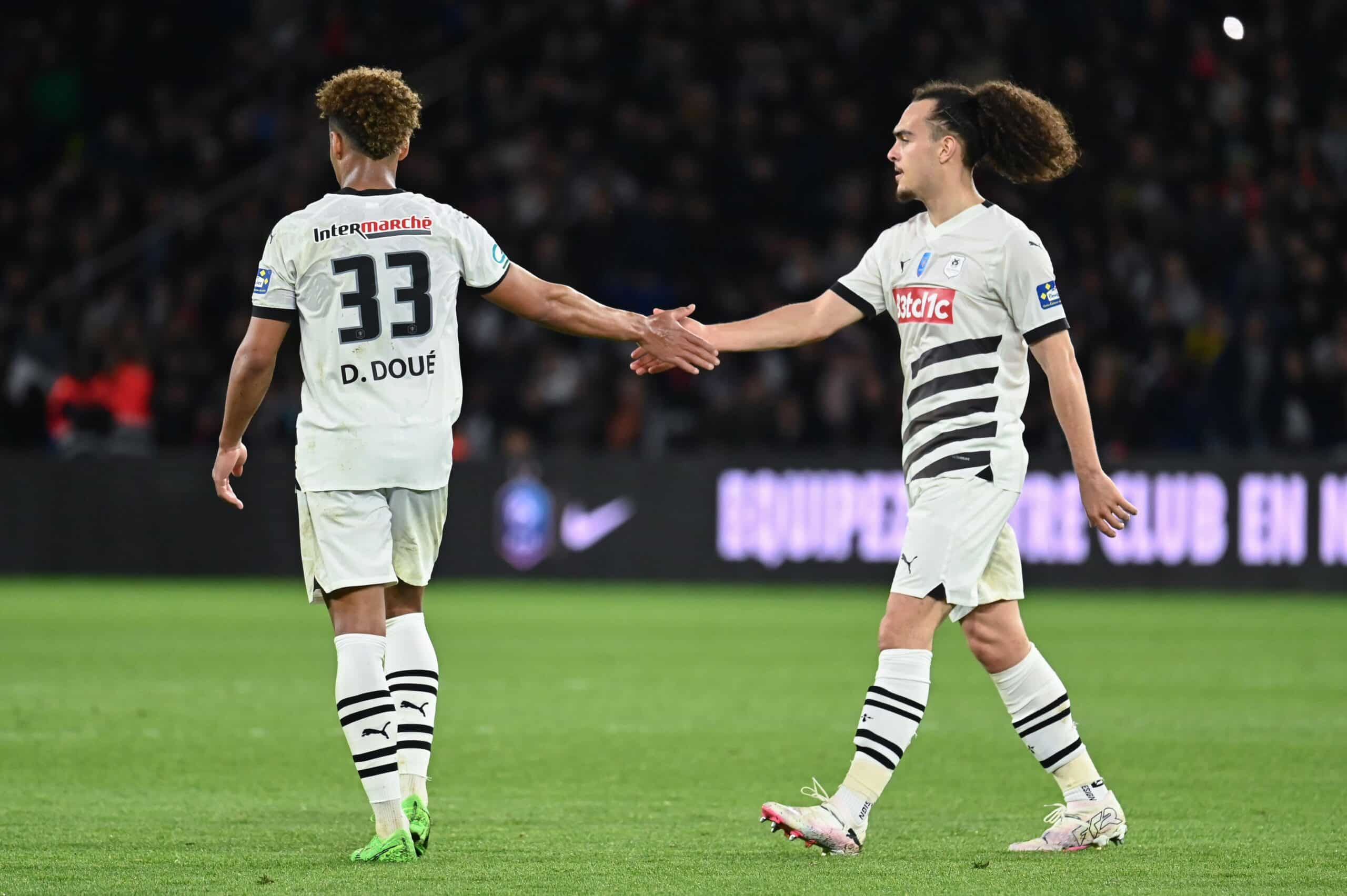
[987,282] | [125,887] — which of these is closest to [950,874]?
[987,282]

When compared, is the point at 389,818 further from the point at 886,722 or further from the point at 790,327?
the point at 790,327

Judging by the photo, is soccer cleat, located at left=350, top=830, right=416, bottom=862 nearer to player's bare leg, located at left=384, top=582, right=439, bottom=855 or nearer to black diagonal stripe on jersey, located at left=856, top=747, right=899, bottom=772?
player's bare leg, located at left=384, top=582, right=439, bottom=855

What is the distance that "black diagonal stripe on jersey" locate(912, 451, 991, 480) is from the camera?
5.79m

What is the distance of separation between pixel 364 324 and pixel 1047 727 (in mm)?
2394

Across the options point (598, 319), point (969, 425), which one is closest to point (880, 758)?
point (969, 425)

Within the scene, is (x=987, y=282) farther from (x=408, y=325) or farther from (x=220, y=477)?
(x=220, y=477)

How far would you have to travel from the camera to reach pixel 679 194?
827 inches

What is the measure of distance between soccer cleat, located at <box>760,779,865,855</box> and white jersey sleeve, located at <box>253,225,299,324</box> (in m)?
2.01

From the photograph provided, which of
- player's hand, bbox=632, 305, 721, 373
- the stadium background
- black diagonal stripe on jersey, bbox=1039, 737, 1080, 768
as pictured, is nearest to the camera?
black diagonal stripe on jersey, bbox=1039, 737, 1080, 768

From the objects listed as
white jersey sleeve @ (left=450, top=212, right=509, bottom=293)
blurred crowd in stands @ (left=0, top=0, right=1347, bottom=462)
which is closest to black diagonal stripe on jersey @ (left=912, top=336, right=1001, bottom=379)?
white jersey sleeve @ (left=450, top=212, right=509, bottom=293)

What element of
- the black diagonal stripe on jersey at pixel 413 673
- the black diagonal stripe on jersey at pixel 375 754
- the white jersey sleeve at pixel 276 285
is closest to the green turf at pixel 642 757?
the black diagonal stripe on jersey at pixel 375 754

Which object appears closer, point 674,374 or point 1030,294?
point 1030,294

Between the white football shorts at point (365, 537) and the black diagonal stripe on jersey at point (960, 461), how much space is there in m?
1.47

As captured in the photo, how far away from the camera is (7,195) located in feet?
73.5
